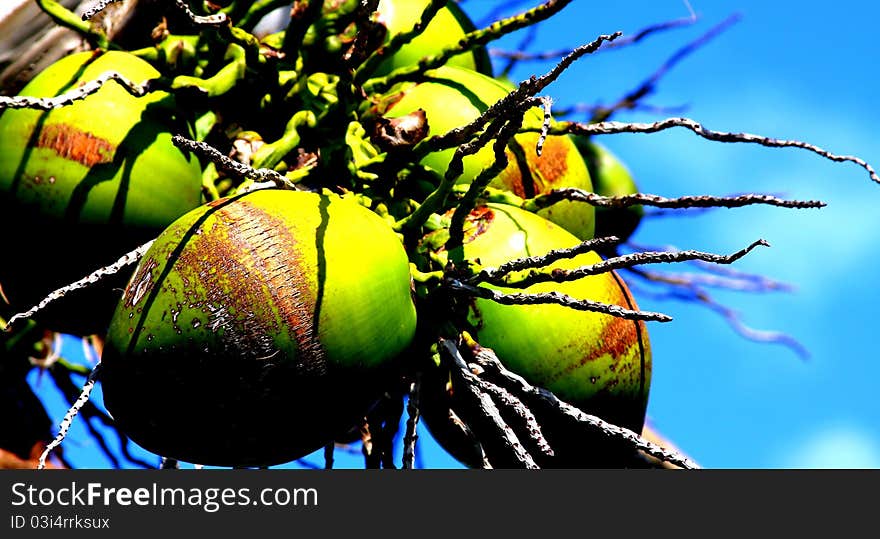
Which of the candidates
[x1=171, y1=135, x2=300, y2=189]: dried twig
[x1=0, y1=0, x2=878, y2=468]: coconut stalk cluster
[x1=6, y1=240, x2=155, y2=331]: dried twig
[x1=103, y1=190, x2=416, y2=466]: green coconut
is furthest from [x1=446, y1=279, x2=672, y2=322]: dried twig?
[x1=6, y1=240, x2=155, y2=331]: dried twig

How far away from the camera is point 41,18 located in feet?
4.83

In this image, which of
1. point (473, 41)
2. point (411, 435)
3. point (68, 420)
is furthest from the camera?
point (473, 41)

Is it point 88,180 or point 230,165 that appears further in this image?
point 88,180

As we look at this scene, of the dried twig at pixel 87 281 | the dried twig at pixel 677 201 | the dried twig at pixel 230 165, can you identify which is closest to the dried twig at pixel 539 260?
the dried twig at pixel 677 201

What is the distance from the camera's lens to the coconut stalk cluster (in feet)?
3.47

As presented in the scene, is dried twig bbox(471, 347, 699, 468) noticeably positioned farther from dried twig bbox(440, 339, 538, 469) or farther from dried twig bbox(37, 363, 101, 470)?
dried twig bbox(37, 363, 101, 470)

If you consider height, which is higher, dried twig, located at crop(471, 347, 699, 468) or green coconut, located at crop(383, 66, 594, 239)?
green coconut, located at crop(383, 66, 594, 239)

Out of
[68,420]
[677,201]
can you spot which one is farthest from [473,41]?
[68,420]

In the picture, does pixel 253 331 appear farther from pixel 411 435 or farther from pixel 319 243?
pixel 411 435

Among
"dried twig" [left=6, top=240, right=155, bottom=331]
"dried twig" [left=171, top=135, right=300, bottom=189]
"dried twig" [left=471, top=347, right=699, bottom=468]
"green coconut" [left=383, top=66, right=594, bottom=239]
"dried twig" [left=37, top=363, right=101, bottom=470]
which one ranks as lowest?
"dried twig" [left=37, top=363, right=101, bottom=470]

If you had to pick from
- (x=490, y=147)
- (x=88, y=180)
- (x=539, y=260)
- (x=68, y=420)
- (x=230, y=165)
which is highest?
(x=490, y=147)

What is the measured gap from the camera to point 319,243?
1.08 meters

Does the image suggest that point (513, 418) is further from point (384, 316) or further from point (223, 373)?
point (223, 373)

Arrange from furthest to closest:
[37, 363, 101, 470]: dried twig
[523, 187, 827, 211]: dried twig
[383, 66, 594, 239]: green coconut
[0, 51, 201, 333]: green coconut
Result: [383, 66, 594, 239]: green coconut → [0, 51, 201, 333]: green coconut → [523, 187, 827, 211]: dried twig → [37, 363, 101, 470]: dried twig
